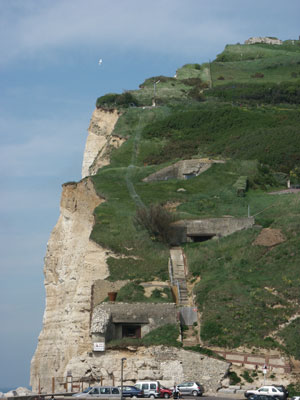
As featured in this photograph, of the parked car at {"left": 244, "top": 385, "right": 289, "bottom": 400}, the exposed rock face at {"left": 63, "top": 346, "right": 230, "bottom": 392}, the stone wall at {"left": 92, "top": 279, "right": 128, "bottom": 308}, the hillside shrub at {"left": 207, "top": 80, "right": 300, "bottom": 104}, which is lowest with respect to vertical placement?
the parked car at {"left": 244, "top": 385, "right": 289, "bottom": 400}

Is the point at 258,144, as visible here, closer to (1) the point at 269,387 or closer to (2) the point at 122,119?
(2) the point at 122,119

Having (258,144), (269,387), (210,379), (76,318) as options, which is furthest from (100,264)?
(258,144)

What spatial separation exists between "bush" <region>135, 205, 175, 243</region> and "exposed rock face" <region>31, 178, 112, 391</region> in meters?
4.68

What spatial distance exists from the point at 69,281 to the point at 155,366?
1918 cm

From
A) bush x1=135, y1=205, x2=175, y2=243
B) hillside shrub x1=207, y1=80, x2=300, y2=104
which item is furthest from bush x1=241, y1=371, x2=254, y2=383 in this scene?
hillside shrub x1=207, y1=80, x2=300, y2=104

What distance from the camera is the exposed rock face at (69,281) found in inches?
2392

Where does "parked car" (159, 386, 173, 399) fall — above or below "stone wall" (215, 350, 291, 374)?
below

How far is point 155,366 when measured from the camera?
53.2 m

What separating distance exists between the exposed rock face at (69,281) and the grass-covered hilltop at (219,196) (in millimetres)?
1733

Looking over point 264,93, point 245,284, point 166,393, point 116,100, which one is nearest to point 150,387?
point 166,393

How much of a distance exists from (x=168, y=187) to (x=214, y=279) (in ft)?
72.7

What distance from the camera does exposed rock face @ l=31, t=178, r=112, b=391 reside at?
60.8 m

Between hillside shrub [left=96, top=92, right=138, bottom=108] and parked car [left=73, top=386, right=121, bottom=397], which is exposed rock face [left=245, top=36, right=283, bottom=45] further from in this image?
parked car [left=73, top=386, right=121, bottom=397]

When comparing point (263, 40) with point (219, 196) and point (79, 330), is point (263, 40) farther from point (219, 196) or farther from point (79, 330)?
point (79, 330)
